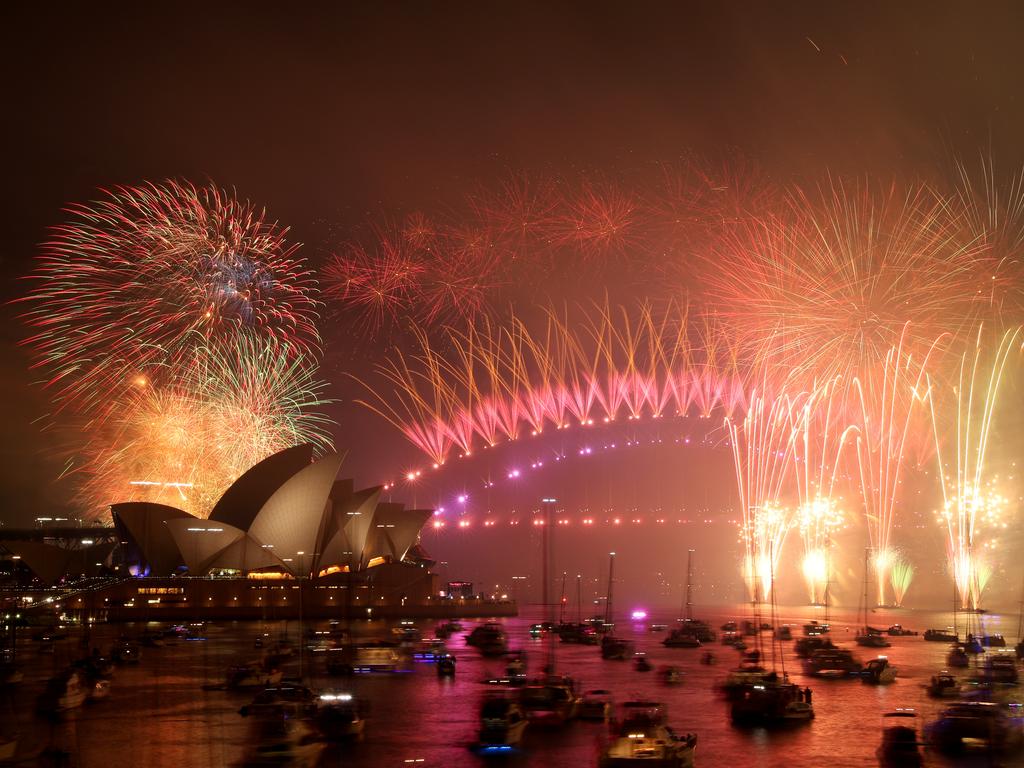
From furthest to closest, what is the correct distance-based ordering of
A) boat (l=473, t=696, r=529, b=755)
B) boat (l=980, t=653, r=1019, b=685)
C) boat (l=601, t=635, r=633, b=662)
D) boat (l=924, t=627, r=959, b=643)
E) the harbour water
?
boat (l=924, t=627, r=959, b=643) < boat (l=601, t=635, r=633, b=662) < boat (l=980, t=653, r=1019, b=685) < boat (l=473, t=696, r=529, b=755) < the harbour water

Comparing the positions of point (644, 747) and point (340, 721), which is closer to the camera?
point (644, 747)

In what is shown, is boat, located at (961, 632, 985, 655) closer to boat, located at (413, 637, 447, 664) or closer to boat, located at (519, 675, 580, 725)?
boat, located at (413, 637, 447, 664)

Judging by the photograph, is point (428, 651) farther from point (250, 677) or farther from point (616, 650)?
point (250, 677)

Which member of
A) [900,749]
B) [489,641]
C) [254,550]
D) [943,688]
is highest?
[254,550]

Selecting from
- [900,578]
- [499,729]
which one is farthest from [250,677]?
[900,578]

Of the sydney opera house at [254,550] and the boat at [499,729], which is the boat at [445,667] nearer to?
the boat at [499,729]

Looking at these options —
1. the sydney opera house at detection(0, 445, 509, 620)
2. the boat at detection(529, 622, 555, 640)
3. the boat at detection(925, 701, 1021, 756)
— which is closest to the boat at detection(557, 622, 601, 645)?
the boat at detection(529, 622, 555, 640)
